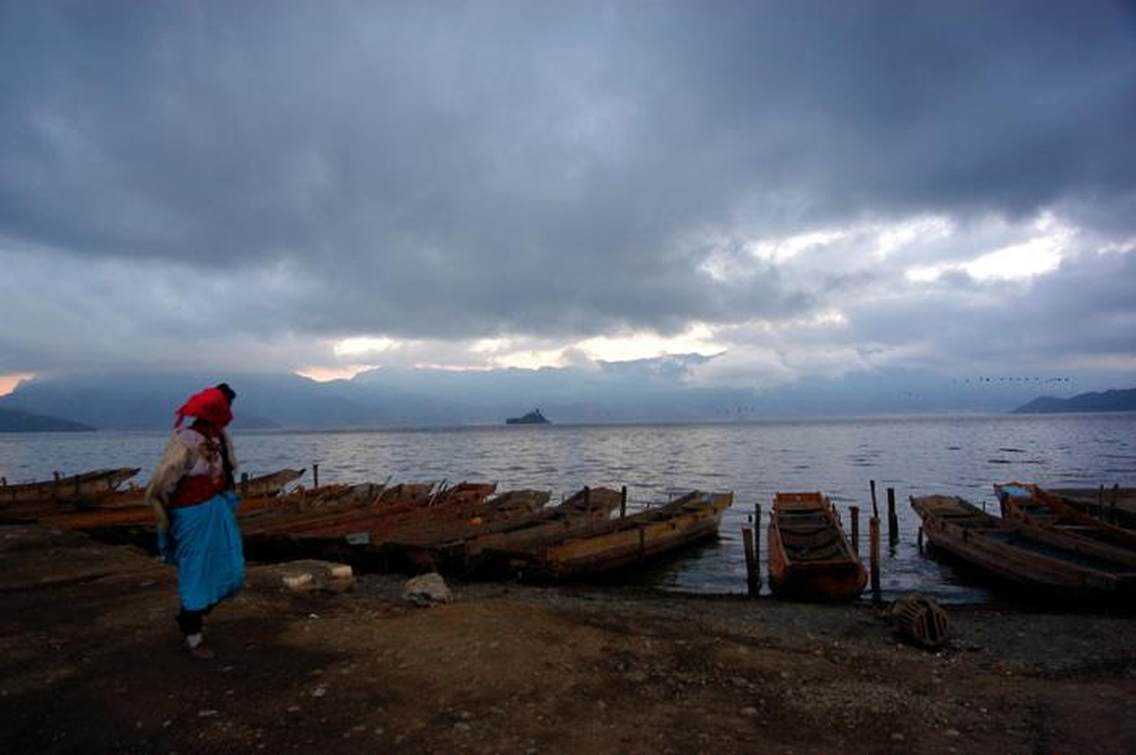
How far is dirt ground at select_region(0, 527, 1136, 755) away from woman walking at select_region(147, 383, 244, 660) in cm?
72

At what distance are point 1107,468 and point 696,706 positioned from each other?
5481cm

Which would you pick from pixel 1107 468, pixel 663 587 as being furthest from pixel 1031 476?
pixel 663 587

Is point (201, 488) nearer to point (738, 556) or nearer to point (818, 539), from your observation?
point (818, 539)

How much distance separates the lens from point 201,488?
255 inches

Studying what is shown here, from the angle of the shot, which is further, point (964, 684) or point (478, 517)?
point (478, 517)

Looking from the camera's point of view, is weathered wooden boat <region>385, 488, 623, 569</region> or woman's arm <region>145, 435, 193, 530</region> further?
weathered wooden boat <region>385, 488, 623, 569</region>

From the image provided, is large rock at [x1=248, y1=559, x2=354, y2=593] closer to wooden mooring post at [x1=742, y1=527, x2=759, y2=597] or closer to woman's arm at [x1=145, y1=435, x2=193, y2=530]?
woman's arm at [x1=145, y1=435, x2=193, y2=530]

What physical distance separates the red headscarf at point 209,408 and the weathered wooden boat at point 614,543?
9.69 meters

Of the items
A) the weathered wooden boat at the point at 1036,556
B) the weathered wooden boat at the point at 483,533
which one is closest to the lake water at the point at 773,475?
the weathered wooden boat at the point at 1036,556

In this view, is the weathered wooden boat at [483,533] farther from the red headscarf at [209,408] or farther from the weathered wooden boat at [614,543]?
the red headscarf at [209,408]

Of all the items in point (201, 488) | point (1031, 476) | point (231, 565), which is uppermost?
point (201, 488)

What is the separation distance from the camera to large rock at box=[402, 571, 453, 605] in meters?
10.0

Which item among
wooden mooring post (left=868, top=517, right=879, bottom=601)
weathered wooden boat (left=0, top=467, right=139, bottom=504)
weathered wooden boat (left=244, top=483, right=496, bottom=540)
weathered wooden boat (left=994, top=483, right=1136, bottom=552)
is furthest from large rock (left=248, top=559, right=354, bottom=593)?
weathered wooden boat (left=0, top=467, right=139, bottom=504)

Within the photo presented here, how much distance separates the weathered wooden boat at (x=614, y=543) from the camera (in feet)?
50.6
